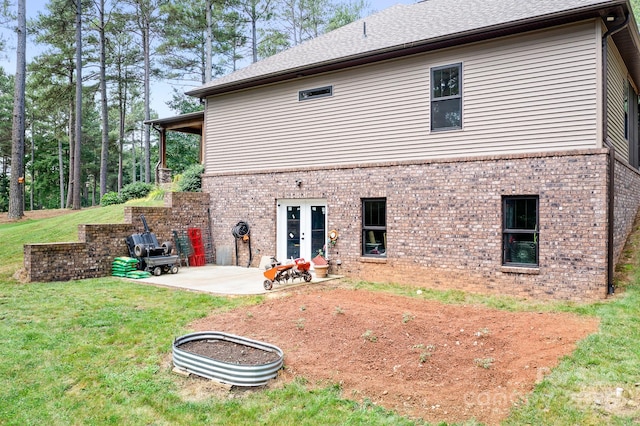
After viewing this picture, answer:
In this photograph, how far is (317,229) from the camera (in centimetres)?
1123

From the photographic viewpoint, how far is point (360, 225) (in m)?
10.3

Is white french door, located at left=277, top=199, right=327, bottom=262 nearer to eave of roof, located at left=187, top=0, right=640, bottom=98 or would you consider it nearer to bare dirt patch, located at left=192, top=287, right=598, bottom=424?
eave of roof, located at left=187, top=0, right=640, bottom=98

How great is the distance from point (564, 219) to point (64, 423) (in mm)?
7950

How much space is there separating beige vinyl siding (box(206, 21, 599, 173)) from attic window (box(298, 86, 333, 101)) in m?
0.13

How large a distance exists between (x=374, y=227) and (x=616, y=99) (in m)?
5.94

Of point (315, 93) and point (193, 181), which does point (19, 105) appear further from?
point (315, 93)

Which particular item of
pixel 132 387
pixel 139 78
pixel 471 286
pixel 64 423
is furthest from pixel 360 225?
pixel 139 78

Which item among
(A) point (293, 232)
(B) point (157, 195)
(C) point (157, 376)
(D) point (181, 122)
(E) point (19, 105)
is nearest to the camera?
(C) point (157, 376)

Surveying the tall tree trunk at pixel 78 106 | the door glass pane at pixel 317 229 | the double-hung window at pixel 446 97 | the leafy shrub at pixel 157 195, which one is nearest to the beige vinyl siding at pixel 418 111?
the double-hung window at pixel 446 97

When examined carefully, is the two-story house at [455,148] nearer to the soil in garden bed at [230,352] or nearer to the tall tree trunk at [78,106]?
the soil in garden bed at [230,352]

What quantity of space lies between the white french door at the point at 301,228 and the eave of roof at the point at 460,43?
3369 millimetres

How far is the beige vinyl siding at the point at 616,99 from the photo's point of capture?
8603 millimetres

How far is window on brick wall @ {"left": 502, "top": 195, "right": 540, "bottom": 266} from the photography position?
8180 mm

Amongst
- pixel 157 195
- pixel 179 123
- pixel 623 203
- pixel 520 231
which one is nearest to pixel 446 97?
pixel 520 231
